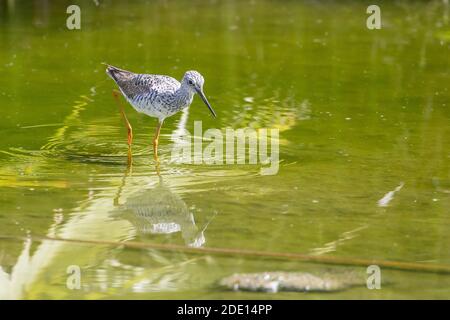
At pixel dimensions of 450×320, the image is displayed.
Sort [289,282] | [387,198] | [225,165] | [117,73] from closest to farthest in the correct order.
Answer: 1. [289,282]
2. [387,198]
3. [225,165]
4. [117,73]

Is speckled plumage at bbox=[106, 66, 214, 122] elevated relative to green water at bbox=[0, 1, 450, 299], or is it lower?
elevated

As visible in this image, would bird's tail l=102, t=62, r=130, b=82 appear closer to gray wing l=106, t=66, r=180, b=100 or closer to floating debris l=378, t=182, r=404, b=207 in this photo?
gray wing l=106, t=66, r=180, b=100

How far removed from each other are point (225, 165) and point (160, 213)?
1399 millimetres

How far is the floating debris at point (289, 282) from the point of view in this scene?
653cm

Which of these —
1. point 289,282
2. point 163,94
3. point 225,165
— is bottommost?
point 289,282

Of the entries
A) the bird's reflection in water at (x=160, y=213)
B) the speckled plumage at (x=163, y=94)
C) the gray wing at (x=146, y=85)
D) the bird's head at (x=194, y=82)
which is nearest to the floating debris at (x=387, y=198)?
the bird's reflection in water at (x=160, y=213)

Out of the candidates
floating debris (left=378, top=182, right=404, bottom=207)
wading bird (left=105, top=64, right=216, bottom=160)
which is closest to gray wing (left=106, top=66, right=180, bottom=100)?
wading bird (left=105, top=64, right=216, bottom=160)

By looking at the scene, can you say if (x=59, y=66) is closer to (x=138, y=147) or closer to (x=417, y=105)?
(x=138, y=147)

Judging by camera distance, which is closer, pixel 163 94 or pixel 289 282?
pixel 289 282

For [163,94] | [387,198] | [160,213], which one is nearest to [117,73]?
[163,94]

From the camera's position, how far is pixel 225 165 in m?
9.42

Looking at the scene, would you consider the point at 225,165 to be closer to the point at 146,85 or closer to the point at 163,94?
the point at 163,94

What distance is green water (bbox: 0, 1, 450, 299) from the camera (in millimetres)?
7031

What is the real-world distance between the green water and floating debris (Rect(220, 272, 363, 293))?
85 mm
